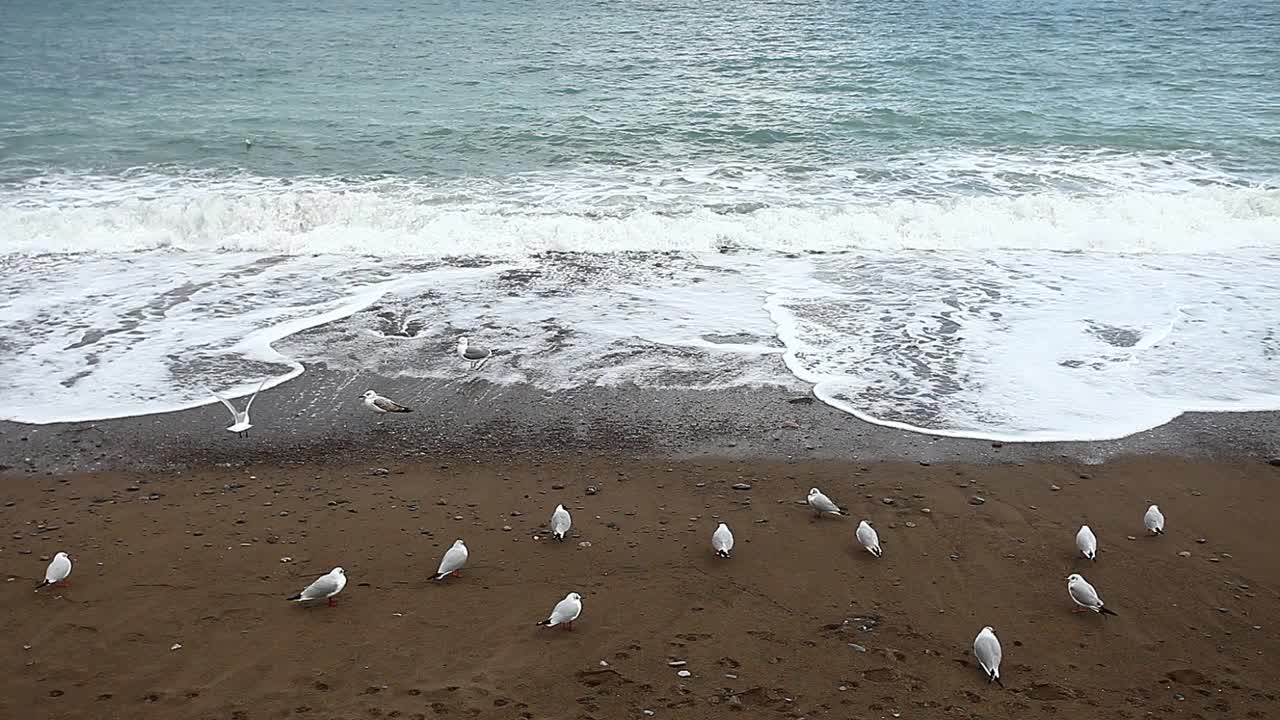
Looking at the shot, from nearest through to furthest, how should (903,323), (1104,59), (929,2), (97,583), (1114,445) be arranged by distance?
(97,583) → (1114,445) → (903,323) → (1104,59) → (929,2)

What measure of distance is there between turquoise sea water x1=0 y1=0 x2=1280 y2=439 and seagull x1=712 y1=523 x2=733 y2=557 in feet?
7.59

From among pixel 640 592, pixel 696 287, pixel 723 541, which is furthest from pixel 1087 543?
pixel 696 287

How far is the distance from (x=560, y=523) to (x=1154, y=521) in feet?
11.3

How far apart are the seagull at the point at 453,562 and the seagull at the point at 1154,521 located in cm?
395

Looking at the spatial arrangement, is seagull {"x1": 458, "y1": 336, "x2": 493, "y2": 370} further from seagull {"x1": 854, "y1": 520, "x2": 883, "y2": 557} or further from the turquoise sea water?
seagull {"x1": 854, "y1": 520, "x2": 883, "y2": 557}

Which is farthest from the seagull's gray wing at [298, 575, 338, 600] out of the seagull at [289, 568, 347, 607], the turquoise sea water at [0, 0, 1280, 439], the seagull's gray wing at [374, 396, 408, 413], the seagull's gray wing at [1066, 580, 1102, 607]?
the seagull's gray wing at [1066, 580, 1102, 607]

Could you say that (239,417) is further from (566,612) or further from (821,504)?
(821,504)

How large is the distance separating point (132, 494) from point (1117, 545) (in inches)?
236

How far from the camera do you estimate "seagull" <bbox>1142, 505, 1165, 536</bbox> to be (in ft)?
19.4

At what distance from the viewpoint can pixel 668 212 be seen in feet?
44.1

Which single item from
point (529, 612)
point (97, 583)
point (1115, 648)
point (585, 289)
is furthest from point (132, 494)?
point (1115, 648)

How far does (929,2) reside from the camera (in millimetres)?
30281

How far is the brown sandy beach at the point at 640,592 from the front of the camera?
15.1 feet

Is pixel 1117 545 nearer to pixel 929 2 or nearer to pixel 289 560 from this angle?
pixel 289 560
